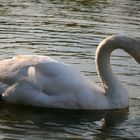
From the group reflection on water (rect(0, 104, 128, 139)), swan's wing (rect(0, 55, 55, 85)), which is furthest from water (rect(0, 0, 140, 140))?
swan's wing (rect(0, 55, 55, 85))

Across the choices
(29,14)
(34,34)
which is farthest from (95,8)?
(34,34)

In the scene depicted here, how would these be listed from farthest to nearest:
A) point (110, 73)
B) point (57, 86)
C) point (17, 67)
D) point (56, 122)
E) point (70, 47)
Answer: point (70, 47)
point (110, 73)
point (17, 67)
point (57, 86)
point (56, 122)

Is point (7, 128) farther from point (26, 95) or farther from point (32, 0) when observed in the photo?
point (32, 0)

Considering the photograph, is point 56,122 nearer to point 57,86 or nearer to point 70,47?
point 57,86


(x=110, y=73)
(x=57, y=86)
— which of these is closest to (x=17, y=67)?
(x=57, y=86)

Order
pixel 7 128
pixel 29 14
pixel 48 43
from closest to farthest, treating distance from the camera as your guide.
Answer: pixel 7 128
pixel 48 43
pixel 29 14

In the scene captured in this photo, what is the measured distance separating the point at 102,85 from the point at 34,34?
5.51 meters

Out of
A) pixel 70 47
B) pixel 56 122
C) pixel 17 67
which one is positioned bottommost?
pixel 56 122

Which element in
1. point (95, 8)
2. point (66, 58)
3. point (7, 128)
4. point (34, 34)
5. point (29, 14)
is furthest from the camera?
point (95, 8)

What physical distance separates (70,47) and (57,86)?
4.49 m

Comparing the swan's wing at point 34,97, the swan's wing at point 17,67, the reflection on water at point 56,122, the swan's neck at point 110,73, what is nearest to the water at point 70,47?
the reflection on water at point 56,122

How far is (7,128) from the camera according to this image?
9961 mm

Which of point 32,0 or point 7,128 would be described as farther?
point 32,0

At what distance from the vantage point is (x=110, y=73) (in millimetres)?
11727
